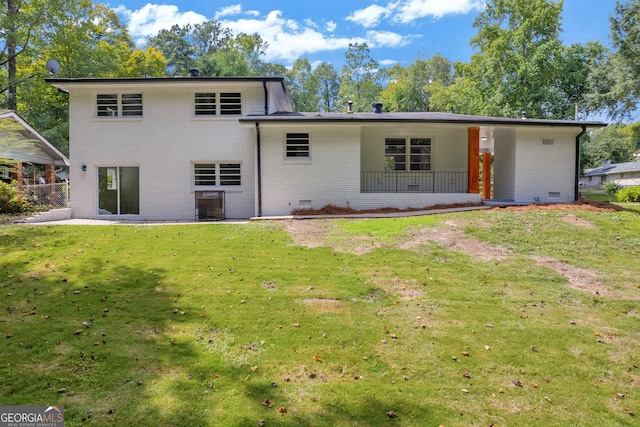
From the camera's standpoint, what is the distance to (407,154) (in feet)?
56.1

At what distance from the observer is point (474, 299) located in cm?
595

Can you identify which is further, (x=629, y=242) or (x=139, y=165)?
(x=139, y=165)

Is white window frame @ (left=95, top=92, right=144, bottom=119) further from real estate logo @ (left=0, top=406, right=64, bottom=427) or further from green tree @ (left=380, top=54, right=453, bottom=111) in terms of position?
green tree @ (left=380, top=54, right=453, bottom=111)

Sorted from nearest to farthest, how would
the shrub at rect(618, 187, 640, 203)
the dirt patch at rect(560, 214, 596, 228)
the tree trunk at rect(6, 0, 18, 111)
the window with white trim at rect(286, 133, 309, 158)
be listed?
the dirt patch at rect(560, 214, 596, 228) → the window with white trim at rect(286, 133, 309, 158) → the tree trunk at rect(6, 0, 18, 111) → the shrub at rect(618, 187, 640, 203)

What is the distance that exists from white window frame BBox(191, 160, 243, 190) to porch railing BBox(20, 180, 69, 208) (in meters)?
6.56

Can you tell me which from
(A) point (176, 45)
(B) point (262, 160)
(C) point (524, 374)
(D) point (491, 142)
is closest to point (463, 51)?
(D) point (491, 142)

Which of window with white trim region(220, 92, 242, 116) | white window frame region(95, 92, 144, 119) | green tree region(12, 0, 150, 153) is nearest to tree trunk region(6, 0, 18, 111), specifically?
green tree region(12, 0, 150, 153)

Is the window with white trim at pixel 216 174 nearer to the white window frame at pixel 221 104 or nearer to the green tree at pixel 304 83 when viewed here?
the white window frame at pixel 221 104

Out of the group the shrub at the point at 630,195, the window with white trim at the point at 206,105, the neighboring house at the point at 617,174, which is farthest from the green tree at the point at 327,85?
the window with white trim at the point at 206,105

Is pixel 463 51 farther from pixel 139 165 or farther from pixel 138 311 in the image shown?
pixel 138 311

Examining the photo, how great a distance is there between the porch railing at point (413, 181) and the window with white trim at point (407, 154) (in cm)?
33

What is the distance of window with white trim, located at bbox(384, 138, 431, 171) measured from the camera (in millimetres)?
17109

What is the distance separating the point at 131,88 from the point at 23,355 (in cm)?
1367

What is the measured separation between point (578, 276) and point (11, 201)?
18.2 meters
